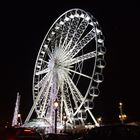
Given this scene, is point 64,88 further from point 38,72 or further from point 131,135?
point 131,135

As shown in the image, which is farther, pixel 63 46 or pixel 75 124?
pixel 75 124

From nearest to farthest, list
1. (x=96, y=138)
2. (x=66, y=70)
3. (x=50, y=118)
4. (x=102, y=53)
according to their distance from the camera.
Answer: (x=96, y=138) → (x=102, y=53) → (x=66, y=70) → (x=50, y=118)

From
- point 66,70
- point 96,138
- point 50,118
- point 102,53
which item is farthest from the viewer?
point 50,118

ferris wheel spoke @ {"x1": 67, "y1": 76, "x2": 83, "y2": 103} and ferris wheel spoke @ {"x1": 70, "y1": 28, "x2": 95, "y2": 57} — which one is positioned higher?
ferris wheel spoke @ {"x1": 70, "y1": 28, "x2": 95, "y2": 57}

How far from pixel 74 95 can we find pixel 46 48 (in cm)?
855

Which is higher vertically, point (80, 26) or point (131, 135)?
Answer: point (80, 26)

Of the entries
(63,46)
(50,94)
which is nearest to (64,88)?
(50,94)

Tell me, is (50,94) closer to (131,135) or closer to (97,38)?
(97,38)

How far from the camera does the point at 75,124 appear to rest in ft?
124

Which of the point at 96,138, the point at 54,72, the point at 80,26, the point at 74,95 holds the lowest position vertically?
the point at 96,138

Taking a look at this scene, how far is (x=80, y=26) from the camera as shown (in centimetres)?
3431

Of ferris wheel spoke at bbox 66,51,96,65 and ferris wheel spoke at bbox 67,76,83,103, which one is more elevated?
ferris wheel spoke at bbox 66,51,96,65

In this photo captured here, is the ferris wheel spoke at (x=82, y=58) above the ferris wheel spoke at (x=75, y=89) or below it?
above

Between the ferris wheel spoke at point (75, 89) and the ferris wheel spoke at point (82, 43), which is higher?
the ferris wheel spoke at point (82, 43)
